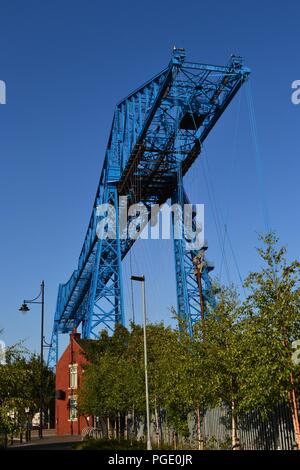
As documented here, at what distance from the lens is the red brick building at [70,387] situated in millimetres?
53094

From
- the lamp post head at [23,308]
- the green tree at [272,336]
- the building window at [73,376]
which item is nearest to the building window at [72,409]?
the building window at [73,376]

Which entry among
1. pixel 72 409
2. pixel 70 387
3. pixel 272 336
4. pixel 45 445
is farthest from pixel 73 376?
pixel 272 336

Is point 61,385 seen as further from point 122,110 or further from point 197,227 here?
point 122,110

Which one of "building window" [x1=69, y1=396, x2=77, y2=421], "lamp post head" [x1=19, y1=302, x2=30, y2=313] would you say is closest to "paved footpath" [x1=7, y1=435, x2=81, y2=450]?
"lamp post head" [x1=19, y1=302, x2=30, y2=313]

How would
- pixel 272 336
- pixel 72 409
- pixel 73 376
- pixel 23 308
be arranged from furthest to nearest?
pixel 73 376
pixel 72 409
pixel 23 308
pixel 272 336

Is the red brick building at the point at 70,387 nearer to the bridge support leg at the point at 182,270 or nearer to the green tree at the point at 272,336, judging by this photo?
the bridge support leg at the point at 182,270

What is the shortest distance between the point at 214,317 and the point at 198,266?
11.1m

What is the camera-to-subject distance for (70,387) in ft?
180

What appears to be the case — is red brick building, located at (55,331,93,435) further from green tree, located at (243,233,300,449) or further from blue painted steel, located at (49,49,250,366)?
green tree, located at (243,233,300,449)

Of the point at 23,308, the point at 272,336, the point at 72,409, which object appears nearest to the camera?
the point at 272,336

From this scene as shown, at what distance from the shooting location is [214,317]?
764 inches

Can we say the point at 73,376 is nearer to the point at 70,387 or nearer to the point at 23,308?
the point at 70,387

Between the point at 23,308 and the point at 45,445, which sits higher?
the point at 23,308

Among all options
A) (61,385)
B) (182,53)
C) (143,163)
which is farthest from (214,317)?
(61,385)
